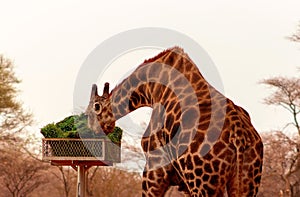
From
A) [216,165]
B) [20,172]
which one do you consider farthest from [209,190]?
[20,172]

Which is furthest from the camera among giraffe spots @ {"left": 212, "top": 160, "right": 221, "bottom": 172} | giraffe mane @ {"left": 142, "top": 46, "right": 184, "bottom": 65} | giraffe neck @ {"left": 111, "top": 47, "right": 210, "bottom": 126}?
giraffe mane @ {"left": 142, "top": 46, "right": 184, "bottom": 65}

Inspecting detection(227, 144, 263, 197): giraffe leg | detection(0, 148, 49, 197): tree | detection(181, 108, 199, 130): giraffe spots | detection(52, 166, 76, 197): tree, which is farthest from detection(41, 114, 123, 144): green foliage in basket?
detection(0, 148, 49, 197): tree

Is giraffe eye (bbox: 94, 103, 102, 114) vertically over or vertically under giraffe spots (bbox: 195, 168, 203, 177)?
over

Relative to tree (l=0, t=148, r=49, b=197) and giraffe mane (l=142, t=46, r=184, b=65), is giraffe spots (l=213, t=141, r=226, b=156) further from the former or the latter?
tree (l=0, t=148, r=49, b=197)

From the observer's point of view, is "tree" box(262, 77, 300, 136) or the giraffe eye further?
"tree" box(262, 77, 300, 136)

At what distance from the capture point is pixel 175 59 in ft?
16.6

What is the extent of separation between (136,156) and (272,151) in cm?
498

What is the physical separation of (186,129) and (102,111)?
2.67 ft

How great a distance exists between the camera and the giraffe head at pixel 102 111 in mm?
5215

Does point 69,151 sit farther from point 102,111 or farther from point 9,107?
point 9,107

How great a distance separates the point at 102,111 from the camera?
A: 5.22 metres

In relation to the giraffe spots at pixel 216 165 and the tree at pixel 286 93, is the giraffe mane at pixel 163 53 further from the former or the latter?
the tree at pixel 286 93

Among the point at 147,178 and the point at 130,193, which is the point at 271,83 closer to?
the point at 130,193

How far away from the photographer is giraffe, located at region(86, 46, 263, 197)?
4676 millimetres
